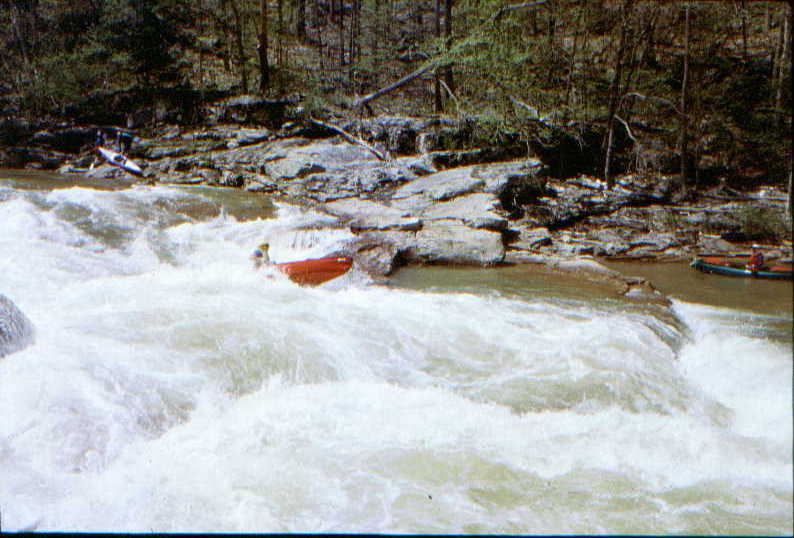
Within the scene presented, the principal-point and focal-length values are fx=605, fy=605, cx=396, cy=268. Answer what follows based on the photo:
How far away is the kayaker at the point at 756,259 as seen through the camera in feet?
3.17

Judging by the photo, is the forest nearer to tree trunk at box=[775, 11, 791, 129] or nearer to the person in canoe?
the person in canoe

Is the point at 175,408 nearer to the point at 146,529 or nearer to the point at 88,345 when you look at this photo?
the point at 88,345

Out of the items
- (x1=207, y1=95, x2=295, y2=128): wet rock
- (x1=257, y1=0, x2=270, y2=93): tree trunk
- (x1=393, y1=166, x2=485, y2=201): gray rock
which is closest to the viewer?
(x1=393, y1=166, x2=485, y2=201): gray rock

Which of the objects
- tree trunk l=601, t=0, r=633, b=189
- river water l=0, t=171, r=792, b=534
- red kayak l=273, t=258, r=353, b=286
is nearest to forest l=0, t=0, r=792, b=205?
tree trunk l=601, t=0, r=633, b=189

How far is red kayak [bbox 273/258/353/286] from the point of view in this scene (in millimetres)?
5488

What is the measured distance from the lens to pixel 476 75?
42.4 feet

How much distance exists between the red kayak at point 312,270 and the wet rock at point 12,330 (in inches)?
84.9

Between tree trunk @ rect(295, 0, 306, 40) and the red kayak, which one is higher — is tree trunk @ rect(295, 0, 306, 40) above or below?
above

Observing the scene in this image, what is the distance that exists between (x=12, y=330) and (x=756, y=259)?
3867 millimetres

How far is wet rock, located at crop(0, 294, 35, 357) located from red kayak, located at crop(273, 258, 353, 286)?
216 cm

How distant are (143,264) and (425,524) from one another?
521 cm

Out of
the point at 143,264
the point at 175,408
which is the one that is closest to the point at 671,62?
the point at 175,408

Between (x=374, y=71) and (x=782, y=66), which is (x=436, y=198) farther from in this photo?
(x=374, y=71)

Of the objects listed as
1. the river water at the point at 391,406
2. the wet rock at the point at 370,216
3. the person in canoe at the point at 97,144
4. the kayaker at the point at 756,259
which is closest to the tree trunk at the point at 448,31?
the wet rock at the point at 370,216
